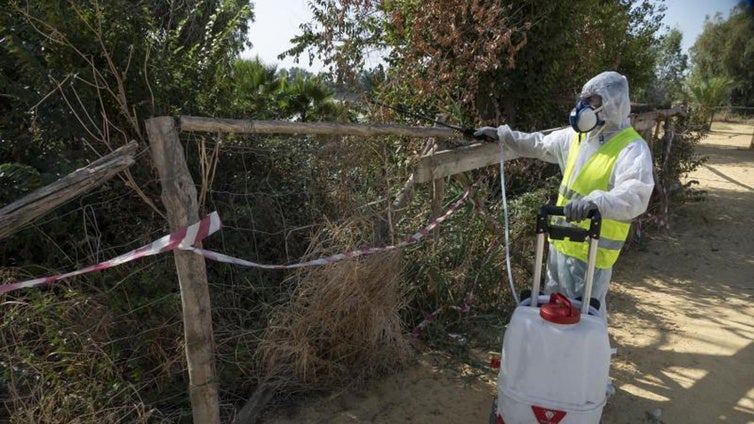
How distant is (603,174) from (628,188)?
1.03ft

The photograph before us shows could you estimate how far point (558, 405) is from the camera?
2279 millimetres

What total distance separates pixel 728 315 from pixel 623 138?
2.86 meters

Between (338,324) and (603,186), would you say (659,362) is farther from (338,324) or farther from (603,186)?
(338,324)

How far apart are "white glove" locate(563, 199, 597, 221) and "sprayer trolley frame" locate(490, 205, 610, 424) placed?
0.03 meters

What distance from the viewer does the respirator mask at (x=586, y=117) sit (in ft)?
9.42

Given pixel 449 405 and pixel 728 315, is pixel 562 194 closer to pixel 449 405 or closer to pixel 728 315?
pixel 449 405

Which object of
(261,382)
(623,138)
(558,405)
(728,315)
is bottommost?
(728,315)

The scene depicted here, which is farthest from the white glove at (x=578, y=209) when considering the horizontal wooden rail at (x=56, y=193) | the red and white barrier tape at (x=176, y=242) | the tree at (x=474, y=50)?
the tree at (x=474, y=50)

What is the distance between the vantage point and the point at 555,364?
2270 mm

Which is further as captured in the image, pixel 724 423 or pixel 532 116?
pixel 532 116

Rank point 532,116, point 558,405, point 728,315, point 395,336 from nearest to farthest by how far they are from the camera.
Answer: point 558,405 → point 395,336 → point 728,315 → point 532,116

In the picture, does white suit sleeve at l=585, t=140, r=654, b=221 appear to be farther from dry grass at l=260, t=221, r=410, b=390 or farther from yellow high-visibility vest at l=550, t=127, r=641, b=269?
dry grass at l=260, t=221, r=410, b=390

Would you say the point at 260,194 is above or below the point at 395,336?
above

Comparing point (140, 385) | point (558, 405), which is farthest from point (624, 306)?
point (140, 385)
